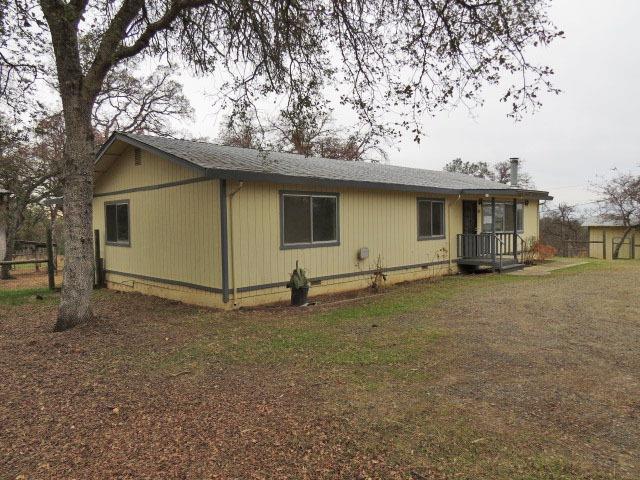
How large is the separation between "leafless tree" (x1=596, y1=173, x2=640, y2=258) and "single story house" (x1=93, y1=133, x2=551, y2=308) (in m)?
14.9

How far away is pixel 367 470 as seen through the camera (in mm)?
2746

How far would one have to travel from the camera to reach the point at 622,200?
2466 centimetres

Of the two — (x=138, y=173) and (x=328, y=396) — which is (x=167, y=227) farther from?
(x=328, y=396)

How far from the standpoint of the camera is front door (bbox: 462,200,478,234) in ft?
45.8

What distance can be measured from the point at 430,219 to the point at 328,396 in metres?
9.39

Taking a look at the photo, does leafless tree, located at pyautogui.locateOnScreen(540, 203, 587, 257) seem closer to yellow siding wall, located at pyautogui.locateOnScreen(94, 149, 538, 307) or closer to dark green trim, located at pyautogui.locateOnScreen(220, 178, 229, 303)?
yellow siding wall, located at pyautogui.locateOnScreen(94, 149, 538, 307)

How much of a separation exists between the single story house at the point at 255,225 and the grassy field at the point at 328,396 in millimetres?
1402

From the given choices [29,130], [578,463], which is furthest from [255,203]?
[578,463]

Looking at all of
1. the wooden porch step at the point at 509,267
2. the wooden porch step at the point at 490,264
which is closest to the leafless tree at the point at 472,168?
the wooden porch step at the point at 509,267

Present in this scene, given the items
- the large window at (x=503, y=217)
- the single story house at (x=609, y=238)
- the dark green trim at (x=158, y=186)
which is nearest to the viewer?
the dark green trim at (x=158, y=186)

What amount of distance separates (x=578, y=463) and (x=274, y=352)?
3.37m

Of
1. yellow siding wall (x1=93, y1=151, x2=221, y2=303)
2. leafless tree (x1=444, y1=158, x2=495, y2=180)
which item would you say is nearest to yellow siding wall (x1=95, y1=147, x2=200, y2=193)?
yellow siding wall (x1=93, y1=151, x2=221, y2=303)

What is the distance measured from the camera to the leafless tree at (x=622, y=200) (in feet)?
79.5

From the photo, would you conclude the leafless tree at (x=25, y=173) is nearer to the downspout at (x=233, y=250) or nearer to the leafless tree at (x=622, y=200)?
the downspout at (x=233, y=250)
